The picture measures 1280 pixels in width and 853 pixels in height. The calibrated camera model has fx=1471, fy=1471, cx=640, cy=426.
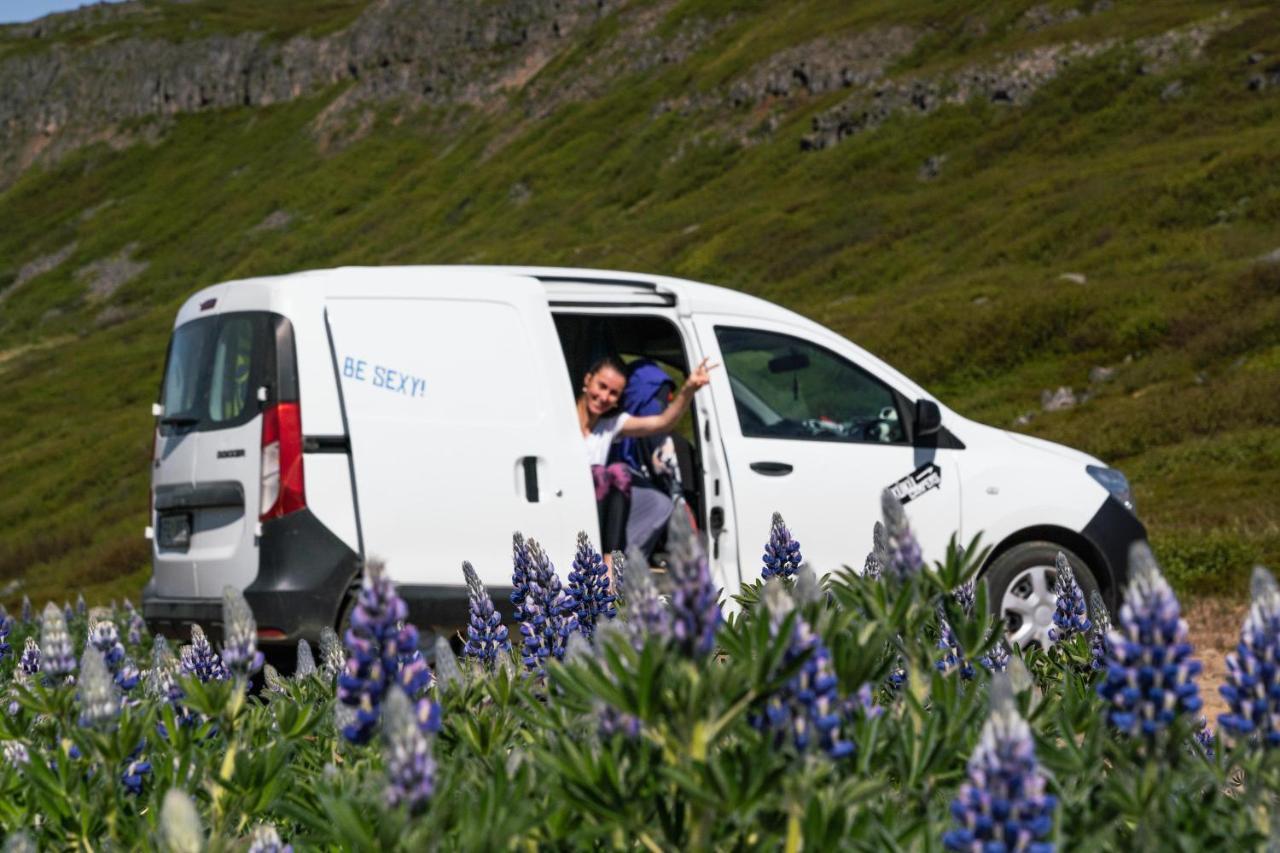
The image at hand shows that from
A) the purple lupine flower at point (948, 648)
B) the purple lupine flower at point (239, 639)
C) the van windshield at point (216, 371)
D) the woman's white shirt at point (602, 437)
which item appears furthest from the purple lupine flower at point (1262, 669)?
the woman's white shirt at point (602, 437)

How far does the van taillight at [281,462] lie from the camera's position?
8.52 m

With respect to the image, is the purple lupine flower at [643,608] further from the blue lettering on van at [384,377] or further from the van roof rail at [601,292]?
the van roof rail at [601,292]

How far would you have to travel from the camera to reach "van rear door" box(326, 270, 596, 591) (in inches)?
342

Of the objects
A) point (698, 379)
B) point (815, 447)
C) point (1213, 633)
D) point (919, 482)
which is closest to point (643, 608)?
point (698, 379)

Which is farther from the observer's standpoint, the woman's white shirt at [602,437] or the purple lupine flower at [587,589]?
the woman's white shirt at [602,437]

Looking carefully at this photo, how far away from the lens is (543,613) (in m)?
4.42

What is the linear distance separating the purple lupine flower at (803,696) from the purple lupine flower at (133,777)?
1.46 meters

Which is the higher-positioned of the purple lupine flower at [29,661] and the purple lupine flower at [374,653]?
the purple lupine flower at [374,653]

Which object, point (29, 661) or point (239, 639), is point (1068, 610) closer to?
point (239, 639)

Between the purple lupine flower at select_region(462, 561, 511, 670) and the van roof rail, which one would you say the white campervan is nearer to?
the van roof rail

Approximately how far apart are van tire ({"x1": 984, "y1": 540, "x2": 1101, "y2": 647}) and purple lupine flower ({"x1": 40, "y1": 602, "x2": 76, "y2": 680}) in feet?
25.2

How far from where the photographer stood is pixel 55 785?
2734 millimetres

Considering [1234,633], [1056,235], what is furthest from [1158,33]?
[1234,633]

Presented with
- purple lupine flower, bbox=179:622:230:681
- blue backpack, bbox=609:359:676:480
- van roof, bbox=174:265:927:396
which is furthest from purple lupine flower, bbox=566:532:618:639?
blue backpack, bbox=609:359:676:480
